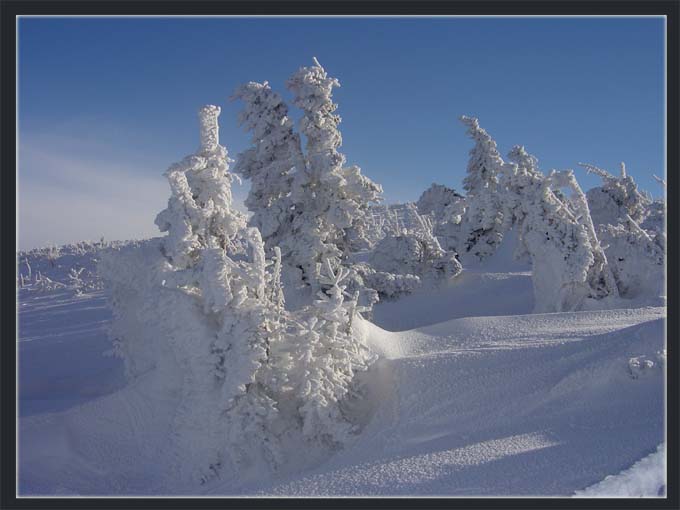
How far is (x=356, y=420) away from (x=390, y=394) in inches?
41.5

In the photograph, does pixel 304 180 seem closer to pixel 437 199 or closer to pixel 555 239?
pixel 555 239

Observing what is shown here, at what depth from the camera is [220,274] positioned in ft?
38.6

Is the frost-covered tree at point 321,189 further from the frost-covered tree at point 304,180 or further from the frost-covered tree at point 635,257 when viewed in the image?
the frost-covered tree at point 635,257

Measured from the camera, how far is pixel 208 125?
43.1 ft

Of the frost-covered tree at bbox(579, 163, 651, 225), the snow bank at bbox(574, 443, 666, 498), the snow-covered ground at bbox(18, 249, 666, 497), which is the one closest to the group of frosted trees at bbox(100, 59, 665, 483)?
the snow-covered ground at bbox(18, 249, 666, 497)

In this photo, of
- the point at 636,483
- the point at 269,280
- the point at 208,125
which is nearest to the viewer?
the point at 636,483

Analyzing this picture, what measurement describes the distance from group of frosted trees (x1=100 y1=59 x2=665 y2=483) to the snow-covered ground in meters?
0.88

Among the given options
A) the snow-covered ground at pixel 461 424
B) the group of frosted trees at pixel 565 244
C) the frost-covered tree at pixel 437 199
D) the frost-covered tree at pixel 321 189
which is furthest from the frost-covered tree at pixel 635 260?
the frost-covered tree at pixel 437 199

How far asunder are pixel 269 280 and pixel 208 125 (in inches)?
173

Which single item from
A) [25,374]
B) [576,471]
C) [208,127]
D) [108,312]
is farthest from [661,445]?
[108,312]

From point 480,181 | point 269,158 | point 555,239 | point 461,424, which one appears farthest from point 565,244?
point 480,181

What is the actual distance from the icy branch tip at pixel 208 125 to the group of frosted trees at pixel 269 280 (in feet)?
0.09

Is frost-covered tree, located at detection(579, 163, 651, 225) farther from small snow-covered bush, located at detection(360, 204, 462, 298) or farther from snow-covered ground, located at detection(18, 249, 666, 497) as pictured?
snow-covered ground, located at detection(18, 249, 666, 497)

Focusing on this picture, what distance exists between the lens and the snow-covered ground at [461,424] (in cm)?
837
